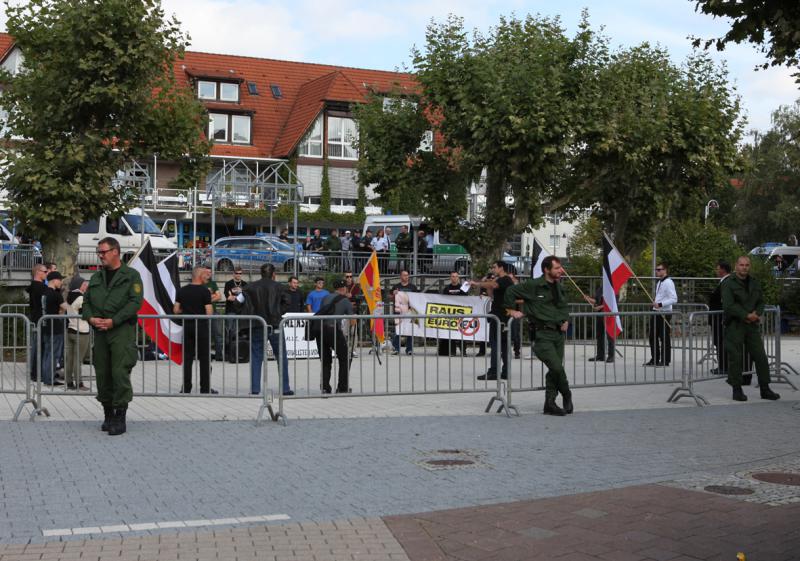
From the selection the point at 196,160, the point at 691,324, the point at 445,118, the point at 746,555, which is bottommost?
the point at 746,555

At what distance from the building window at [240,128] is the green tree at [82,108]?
3575cm

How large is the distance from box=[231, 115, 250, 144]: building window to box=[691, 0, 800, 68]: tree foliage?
49.8 metres

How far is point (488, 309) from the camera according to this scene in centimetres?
1867

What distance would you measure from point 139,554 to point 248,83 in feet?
181

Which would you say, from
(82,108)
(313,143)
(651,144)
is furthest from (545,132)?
(313,143)

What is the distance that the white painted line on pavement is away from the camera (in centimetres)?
647

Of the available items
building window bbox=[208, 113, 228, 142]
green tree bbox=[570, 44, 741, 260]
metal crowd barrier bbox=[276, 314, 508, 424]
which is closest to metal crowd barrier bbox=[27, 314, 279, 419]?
metal crowd barrier bbox=[276, 314, 508, 424]

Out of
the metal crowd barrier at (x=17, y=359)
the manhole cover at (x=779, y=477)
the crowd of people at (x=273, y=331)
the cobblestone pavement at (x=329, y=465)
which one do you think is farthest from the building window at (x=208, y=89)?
the manhole cover at (x=779, y=477)

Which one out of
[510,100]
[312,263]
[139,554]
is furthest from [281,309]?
[312,263]

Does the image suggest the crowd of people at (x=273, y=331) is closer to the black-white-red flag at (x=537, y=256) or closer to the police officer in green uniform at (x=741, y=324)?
the police officer in green uniform at (x=741, y=324)

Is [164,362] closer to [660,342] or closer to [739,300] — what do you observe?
[660,342]

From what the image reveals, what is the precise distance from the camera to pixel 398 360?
1199cm

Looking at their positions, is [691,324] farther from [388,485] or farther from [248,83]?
[248,83]

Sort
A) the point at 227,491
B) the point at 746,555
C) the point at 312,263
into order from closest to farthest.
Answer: the point at 746,555 < the point at 227,491 < the point at 312,263
